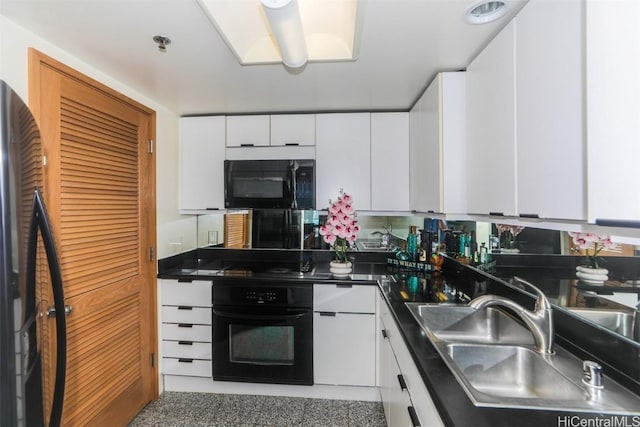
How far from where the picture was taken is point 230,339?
83.7 inches

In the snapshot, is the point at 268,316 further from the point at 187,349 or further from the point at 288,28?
the point at 288,28

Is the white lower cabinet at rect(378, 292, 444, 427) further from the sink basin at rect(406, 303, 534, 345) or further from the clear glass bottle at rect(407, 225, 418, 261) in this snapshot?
the clear glass bottle at rect(407, 225, 418, 261)

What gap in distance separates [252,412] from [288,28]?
234cm

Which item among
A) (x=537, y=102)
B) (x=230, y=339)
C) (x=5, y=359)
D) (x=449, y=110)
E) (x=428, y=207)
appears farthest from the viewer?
(x=230, y=339)

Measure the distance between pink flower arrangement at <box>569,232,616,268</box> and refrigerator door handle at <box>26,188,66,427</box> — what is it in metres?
1.82

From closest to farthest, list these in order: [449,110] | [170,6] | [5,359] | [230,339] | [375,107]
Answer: [5,359] < [170,6] < [449,110] < [230,339] < [375,107]

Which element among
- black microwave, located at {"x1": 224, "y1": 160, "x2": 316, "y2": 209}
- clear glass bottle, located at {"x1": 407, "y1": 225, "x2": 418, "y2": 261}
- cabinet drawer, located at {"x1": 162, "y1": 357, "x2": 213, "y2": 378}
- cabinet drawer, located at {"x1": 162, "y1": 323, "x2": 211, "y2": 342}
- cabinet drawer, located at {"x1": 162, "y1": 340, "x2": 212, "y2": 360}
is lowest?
cabinet drawer, located at {"x1": 162, "y1": 357, "x2": 213, "y2": 378}

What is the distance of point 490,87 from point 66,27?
6.50ft

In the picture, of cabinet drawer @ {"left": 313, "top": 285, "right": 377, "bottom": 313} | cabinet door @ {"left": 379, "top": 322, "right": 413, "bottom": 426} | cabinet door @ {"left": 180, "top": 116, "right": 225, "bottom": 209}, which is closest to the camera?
cabinet door @ {"left": 379, "top": 322, "right": 413, "bottom": 426}

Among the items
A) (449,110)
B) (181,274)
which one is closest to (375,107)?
(449,110)

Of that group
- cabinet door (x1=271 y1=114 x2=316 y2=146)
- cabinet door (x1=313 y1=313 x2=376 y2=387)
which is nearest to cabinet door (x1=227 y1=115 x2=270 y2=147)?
cabinet door (x1=271 y1=114 x2=316 y2=146)

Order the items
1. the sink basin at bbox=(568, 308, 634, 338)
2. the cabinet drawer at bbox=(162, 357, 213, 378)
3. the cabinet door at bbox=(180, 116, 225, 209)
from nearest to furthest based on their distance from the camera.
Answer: the sink basin at bbox=(568, 308, 634, 338) < the cabinet drawer at bbox=(162, 357, 213, 378) < the cabinet door at bbox=(180, 116, 225, 209)

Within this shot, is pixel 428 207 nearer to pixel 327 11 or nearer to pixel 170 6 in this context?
pixel 327 11

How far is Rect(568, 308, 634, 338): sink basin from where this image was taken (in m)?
0.94
